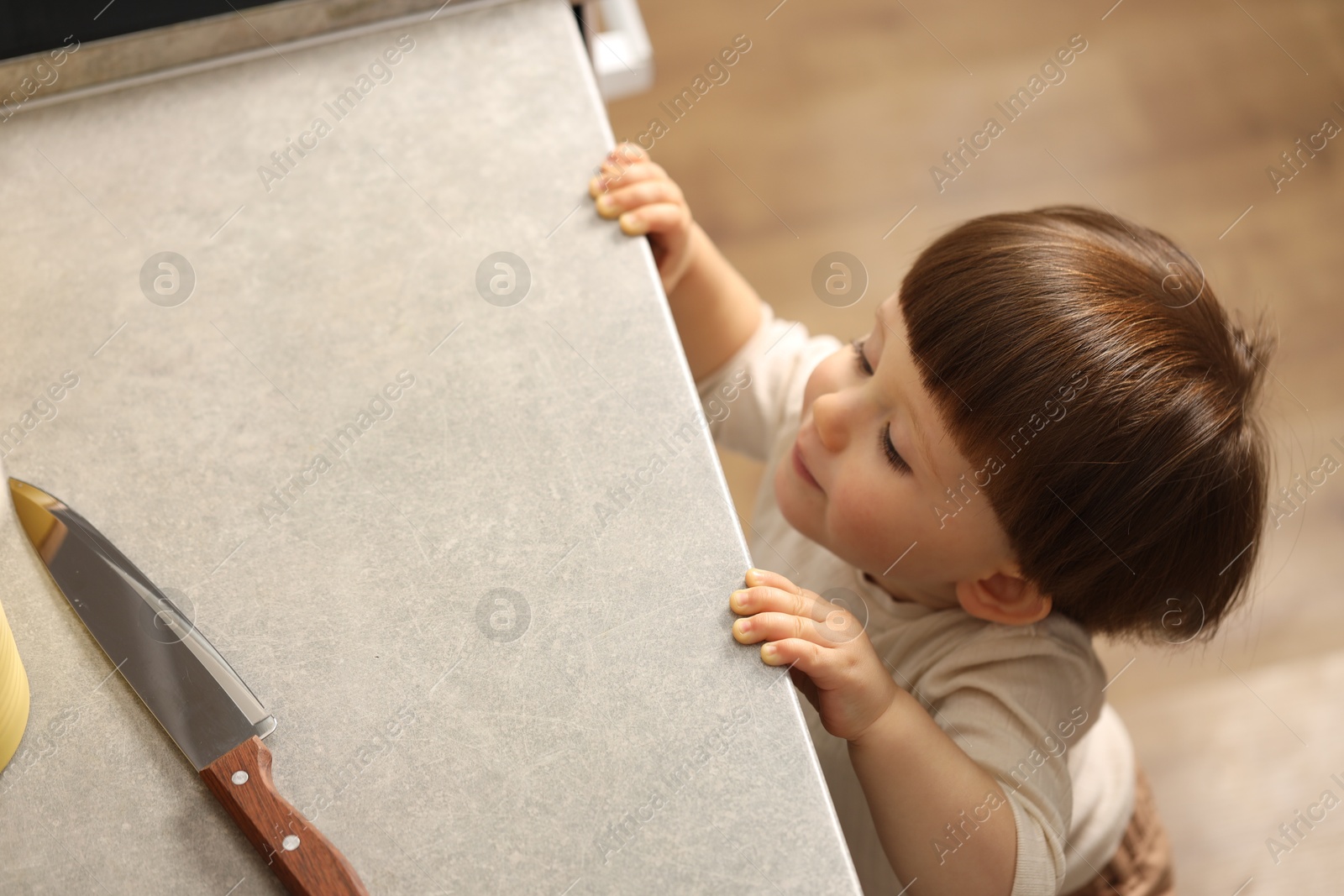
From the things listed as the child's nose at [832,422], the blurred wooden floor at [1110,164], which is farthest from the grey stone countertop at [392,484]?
the blurred wooden floor at [1110,164]

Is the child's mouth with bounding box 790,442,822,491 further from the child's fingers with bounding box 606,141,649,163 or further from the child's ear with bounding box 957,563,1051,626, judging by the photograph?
the child's fingers with bounding box 606,141,649,163

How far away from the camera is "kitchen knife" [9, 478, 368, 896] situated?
48cm

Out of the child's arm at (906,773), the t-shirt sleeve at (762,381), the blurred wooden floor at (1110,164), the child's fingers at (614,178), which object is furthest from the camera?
the blurred wooden floor at (1110,164)

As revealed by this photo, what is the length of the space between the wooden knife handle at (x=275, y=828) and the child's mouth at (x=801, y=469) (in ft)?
1.31

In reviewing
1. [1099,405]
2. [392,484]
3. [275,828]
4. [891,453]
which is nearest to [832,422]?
[891,453]

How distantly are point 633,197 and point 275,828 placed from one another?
44 centimetres

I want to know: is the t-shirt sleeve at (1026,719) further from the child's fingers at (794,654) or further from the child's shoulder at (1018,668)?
the child's fingers at (794,654)

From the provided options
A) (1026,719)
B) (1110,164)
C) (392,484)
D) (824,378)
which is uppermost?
(392,484)

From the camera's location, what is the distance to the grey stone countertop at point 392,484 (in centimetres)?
50

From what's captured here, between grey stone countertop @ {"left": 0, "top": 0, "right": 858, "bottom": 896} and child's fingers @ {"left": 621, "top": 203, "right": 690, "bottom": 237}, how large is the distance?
0.02 meters

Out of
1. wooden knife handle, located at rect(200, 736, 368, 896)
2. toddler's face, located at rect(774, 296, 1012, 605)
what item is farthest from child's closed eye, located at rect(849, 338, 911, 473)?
wooden knife handle, located at rect(200, 736, 368, 896)

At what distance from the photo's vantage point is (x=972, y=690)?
701 mm

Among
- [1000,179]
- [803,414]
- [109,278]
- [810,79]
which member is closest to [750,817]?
[803,414]

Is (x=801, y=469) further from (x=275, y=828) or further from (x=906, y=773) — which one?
(x=275, y=828)
